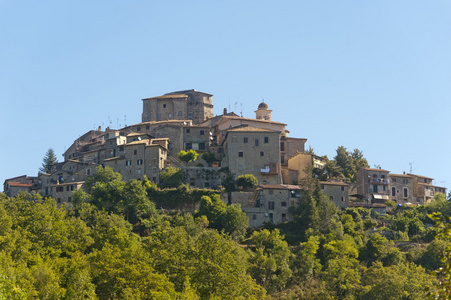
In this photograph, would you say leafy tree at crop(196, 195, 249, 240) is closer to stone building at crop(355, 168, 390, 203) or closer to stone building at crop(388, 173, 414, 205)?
stone building at crop(355, 168, 390, 203)

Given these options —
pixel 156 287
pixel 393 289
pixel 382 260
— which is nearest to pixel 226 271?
pixel 156 287

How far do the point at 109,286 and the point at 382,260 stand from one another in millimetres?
30606

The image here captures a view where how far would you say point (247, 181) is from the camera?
79062 millimetres

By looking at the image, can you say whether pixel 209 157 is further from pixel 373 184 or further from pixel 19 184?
pixel 19 184

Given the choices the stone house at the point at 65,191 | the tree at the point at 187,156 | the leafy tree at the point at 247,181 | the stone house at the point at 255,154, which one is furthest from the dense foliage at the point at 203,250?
the tree at the point at 187,156

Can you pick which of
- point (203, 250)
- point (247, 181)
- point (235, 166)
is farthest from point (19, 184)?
point (203, 250)

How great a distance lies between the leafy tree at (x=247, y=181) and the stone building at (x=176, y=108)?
2735 cm

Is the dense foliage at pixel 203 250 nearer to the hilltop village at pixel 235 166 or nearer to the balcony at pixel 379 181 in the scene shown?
the hilltop village at pixel 235 166

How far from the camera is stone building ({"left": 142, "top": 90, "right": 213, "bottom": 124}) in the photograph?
105000 mm

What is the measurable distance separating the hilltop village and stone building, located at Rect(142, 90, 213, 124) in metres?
4.66

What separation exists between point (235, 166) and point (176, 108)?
26394 millimetres

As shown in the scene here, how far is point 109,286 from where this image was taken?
51.5 meters

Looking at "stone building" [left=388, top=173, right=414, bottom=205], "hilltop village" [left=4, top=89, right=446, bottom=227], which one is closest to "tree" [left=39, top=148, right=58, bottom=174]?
"hilltop village" [left=4, top=89, right=446, bottom=227]

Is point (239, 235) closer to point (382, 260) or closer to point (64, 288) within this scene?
point (382, 260)
